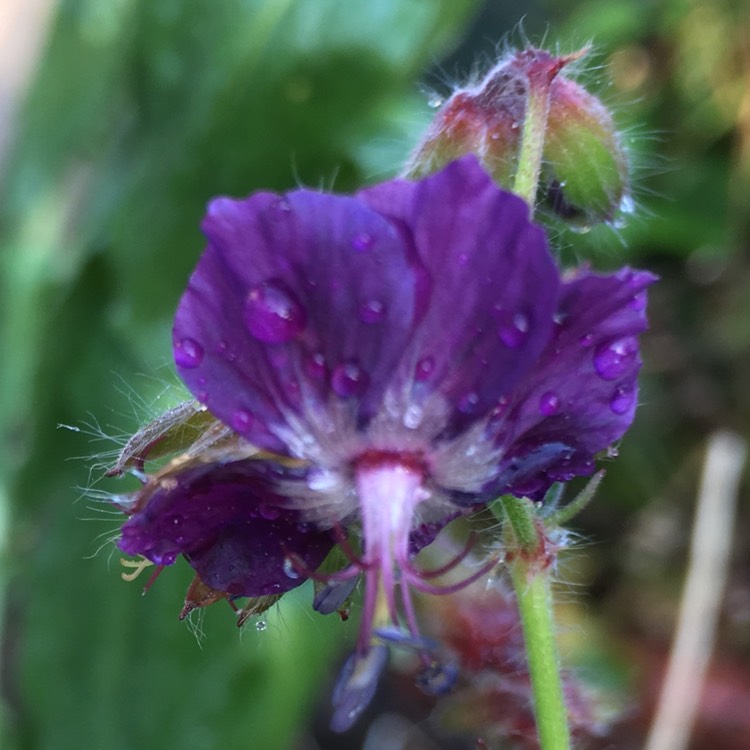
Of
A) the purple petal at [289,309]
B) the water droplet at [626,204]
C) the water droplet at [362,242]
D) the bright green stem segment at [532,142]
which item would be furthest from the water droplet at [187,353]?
the water droplet at [626,204]

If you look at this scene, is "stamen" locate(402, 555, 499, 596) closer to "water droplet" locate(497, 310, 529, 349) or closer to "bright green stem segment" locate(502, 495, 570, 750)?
"bright green stem segment" locate(502, 495, 570, 750)

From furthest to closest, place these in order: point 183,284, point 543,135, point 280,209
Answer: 1. point 183,284
2. point 543,135
3. point 280,209

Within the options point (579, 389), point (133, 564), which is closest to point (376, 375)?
point (579, 389)

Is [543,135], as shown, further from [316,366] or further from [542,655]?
[542,655]

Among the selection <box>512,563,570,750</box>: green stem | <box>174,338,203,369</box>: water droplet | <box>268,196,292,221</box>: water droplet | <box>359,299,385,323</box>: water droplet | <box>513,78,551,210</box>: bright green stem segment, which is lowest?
<box>512,563,570,750</box>: green stem

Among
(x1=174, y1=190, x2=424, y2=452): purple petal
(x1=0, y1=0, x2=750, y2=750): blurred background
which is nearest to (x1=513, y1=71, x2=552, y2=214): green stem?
(x1=174, y1=190, x2=424, y2=452): purple petal

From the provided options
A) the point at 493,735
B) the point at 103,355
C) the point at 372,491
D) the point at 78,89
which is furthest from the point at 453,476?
the point at 78,89
